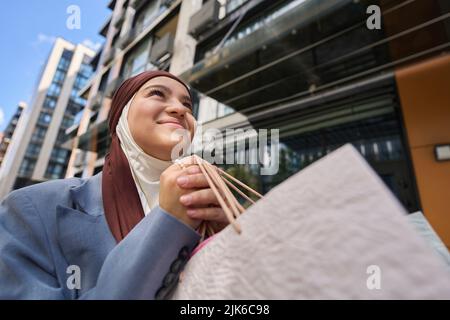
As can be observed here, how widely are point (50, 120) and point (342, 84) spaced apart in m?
44.4

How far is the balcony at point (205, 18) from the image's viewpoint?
21.2 feet

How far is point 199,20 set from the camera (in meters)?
6.75

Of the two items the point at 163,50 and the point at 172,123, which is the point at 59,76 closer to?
the point at 163,50

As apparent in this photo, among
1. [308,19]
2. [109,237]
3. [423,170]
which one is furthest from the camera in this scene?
[308,19]

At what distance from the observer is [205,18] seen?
21.5ft

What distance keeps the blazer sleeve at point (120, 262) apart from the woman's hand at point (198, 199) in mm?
47

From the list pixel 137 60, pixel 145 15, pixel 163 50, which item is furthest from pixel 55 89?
pixel 163 50

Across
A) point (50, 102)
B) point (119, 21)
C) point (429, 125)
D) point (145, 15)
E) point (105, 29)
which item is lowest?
point (429, 125)

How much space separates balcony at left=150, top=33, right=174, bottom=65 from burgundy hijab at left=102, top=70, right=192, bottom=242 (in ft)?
25.4

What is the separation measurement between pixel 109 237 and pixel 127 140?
415mm

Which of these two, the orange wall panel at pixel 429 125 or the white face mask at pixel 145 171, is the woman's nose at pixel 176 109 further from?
the orange wall panel at pixel 429 125

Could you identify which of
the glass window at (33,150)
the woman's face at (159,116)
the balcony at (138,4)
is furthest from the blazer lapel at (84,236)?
the glass window at (33,150)
